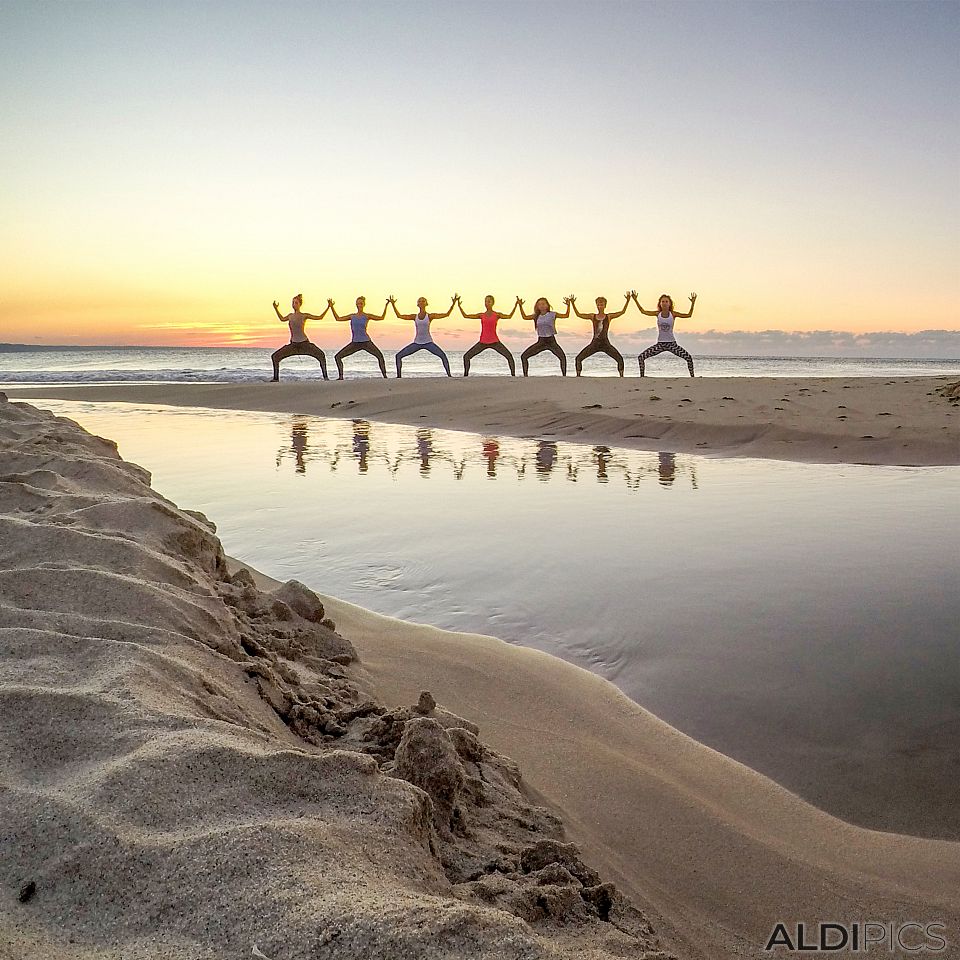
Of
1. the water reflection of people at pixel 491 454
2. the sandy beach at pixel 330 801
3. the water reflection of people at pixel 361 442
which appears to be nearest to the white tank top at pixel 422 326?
the water reflection of people at pixel 361 442

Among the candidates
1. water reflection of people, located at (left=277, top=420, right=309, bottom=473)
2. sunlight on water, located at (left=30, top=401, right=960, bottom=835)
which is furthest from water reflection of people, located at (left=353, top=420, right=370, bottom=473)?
water reflection of people, located at (left=277, top=420, right=309, bottom=473)

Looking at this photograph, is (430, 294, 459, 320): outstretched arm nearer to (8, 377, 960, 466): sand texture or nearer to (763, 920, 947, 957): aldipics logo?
(8, 377, 960, 466): sand texture

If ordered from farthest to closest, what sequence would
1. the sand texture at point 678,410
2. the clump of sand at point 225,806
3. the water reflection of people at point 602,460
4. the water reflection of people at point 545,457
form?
the sand texture at point 678,410 < the water reflection of people at point 545,457 < the water reflection of people at point 602,460 < the clump of sand at point 225,806

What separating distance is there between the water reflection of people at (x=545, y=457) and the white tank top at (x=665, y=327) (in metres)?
10.7

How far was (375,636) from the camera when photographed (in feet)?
9.66

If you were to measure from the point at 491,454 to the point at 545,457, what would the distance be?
1.95 ft

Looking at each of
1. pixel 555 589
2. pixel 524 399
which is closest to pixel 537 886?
pixel 555 589

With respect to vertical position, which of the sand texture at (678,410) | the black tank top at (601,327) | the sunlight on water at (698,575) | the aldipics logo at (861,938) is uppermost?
the black tank top at (601,327)

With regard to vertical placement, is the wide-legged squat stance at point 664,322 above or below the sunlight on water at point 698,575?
above

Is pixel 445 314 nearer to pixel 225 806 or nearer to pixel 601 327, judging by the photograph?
pixel 601 327

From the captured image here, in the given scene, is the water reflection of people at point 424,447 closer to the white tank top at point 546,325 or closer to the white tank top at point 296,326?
the white tank top at point 546,325

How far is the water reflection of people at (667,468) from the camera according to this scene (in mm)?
6080

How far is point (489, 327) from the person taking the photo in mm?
19594

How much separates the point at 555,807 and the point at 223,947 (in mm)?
1007
